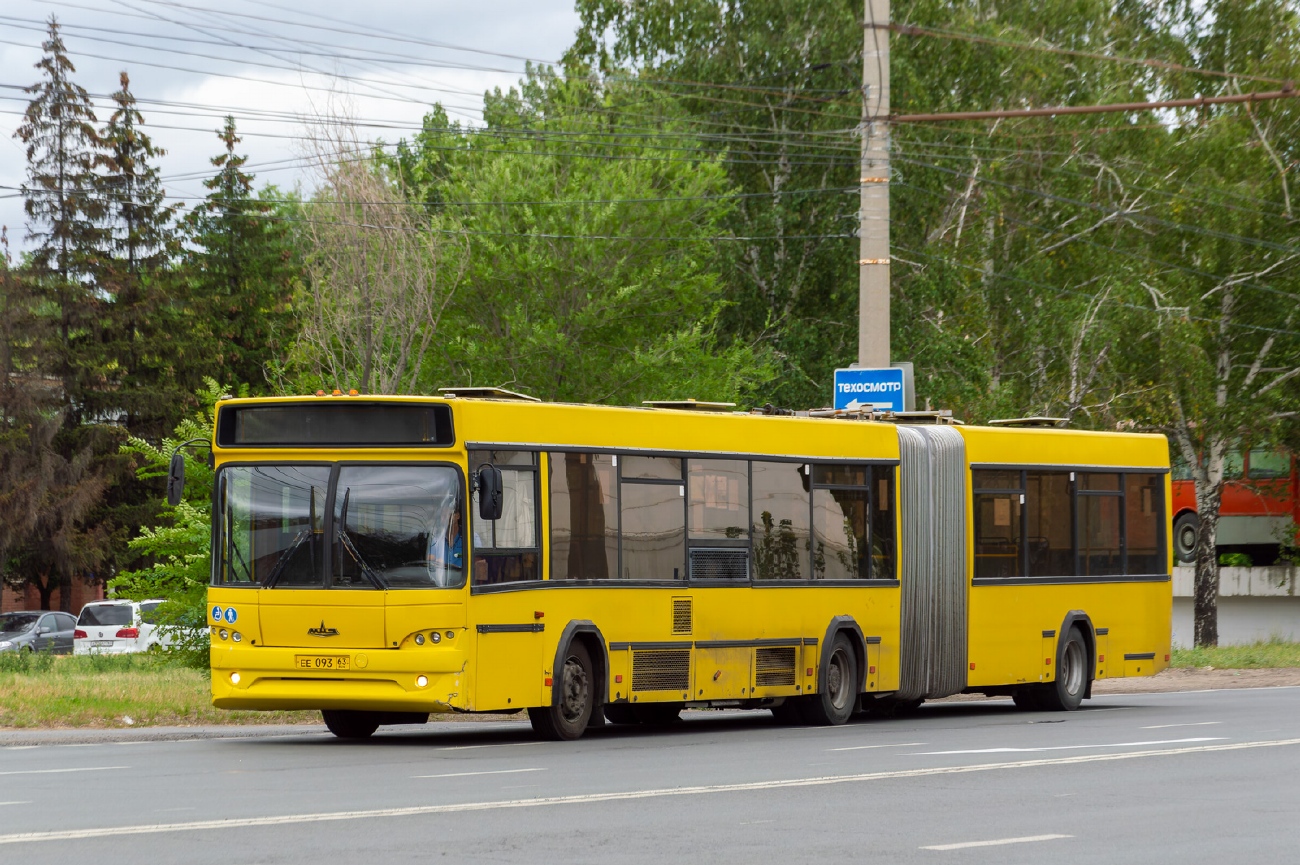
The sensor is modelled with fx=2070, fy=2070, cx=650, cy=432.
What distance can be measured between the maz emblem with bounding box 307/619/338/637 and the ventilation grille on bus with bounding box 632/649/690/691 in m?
2.88

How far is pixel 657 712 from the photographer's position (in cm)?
2031

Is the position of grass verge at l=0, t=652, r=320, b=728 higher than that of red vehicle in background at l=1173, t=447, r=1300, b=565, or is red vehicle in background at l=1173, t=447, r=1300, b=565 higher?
red vehicle in background at l=1173, t=447, r=1300, b=565

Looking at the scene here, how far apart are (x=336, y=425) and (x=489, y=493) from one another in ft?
4.99

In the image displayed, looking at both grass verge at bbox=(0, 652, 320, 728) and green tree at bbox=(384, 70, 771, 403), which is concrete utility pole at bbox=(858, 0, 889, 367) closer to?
grass verge at bbox=(0, 652, 320, 728)

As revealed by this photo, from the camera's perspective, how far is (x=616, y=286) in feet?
135

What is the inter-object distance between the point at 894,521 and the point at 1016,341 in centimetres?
2645

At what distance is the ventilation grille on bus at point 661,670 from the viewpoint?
18016 mm

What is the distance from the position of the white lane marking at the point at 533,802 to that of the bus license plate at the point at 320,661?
4.29 metres

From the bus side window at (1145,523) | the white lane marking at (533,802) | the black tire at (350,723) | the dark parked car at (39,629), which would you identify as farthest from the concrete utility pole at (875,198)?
the dark parked car at (39,629)

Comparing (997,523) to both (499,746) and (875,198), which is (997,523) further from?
(499,746)

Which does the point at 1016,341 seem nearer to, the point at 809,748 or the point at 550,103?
the point at 550,103

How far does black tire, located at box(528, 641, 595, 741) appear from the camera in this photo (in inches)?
672

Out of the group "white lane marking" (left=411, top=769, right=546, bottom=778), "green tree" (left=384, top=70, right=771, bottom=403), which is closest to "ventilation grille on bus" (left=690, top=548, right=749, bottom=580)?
"white lane marking" (left=411, top=769, right=546, bottom=778)

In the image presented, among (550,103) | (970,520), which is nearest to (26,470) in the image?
(550,103)
